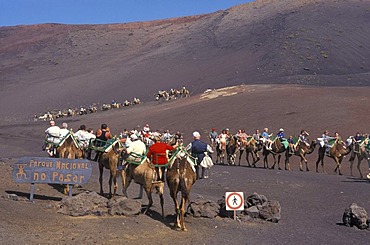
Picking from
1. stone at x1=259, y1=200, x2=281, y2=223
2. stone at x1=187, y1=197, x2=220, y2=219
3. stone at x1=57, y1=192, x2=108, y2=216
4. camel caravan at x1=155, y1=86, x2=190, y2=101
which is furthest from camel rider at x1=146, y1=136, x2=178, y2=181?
camel caravan at x1=155, y1=86, x2=190, y2=101

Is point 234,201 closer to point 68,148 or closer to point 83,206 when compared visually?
point 83,206

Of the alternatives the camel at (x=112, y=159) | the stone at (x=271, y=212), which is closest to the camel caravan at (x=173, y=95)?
the camel at (x=112, y=159)

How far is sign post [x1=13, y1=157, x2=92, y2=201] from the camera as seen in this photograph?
696 inches

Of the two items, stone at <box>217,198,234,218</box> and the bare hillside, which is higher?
the bare hillside

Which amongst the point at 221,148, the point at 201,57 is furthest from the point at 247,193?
the point at 201,57

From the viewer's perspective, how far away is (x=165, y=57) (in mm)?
103562

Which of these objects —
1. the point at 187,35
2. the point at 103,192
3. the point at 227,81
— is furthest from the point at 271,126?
the point at 187,35

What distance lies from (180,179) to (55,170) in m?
3.90

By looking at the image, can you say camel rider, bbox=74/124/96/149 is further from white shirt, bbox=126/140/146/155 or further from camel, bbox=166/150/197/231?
camel, bbox=166/150/197/231

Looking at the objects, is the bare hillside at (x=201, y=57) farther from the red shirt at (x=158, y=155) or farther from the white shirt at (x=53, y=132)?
the red shirt at (x=158, y=155)

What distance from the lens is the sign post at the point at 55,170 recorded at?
17.7 metres

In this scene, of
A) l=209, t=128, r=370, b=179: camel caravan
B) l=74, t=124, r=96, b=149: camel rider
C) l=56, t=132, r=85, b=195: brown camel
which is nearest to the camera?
l=56, t=132, r=85, b=195: brown camel

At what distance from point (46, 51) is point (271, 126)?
96.1 meters

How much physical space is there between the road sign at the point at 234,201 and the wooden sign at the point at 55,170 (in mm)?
3819
